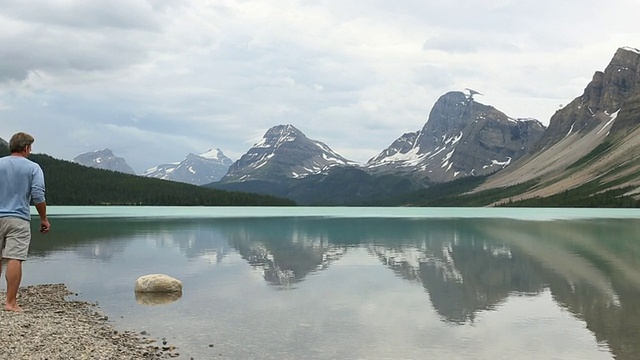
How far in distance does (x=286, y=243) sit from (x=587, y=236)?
3867 cm

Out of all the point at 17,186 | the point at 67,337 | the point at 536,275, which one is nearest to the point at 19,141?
the point at 17,186

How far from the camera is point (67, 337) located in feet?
57.4

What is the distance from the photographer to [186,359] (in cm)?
1725

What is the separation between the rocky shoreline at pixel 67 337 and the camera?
15430mm

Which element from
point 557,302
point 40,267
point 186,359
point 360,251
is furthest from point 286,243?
point 186,359

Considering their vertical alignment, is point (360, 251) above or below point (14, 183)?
below

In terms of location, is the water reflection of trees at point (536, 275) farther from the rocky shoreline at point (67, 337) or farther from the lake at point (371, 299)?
the rocky shoreline at point (67, 337)

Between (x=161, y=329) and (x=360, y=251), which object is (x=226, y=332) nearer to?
(x=161, y=329)

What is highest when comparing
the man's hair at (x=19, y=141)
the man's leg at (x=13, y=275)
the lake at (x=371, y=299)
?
the man's hair at (x=19, y=141)

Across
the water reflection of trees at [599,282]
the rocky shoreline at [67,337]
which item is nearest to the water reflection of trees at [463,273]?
the water reflection of trees at [599,282]

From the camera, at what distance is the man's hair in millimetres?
17141

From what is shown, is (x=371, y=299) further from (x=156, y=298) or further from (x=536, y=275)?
(x=536, y=275)

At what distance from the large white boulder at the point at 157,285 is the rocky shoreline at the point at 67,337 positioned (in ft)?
16.3

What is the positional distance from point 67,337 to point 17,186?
4.81m
